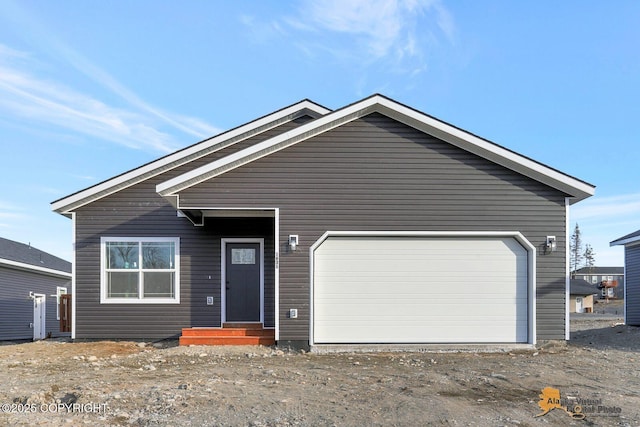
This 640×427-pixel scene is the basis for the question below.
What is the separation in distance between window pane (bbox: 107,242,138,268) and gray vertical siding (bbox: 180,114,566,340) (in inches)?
120

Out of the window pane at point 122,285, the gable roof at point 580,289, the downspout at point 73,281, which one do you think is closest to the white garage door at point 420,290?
the window pane at point 122,285

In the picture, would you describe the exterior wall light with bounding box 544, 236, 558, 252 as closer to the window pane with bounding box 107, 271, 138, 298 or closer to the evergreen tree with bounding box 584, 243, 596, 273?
the window pane with bounding box 107, 271, 138, 298

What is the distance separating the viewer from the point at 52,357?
374 inches

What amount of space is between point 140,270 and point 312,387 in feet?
21.3

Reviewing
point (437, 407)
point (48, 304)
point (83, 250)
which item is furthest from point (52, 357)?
point (48, 304)

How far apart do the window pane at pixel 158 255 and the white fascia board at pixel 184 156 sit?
62.5 inches

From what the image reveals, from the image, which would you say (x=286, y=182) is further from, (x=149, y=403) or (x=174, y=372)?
(x=149, y=403)

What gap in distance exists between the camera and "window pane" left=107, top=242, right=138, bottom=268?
11.6 m

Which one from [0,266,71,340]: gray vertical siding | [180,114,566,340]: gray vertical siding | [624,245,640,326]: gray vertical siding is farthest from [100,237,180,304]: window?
[624,245,640,326]: gray vertical siding

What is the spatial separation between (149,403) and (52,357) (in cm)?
510

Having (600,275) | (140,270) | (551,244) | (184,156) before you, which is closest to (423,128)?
(551,244)

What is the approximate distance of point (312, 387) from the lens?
665cm

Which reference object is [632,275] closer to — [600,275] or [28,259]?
[28,259]

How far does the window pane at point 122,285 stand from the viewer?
1152 centimetres
